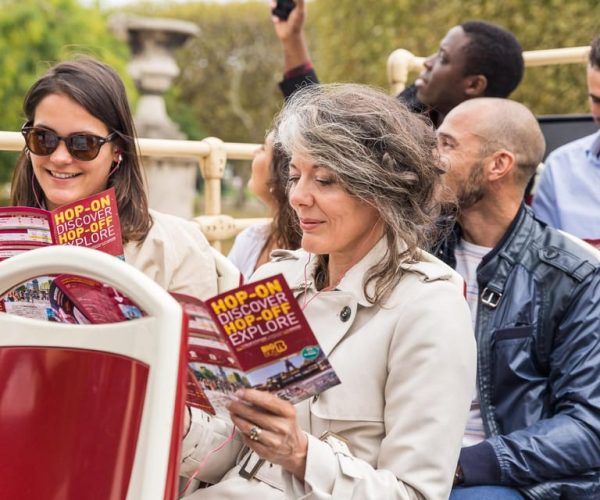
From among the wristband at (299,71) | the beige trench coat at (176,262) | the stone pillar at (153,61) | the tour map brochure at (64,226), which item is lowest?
the stone pillar at (153,61)

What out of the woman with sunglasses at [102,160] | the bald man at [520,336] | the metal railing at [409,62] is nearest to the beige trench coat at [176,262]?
the woman with sunglasses at [102,160]

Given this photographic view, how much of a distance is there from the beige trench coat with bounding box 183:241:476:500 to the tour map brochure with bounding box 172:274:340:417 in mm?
218

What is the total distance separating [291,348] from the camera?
5.31 ft

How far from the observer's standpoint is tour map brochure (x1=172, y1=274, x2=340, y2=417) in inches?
62.2

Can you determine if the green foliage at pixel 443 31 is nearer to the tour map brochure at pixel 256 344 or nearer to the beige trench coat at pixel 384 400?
the beige trench coat at pixel 384 400

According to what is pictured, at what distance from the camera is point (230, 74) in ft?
77.6

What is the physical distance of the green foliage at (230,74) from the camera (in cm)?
2333

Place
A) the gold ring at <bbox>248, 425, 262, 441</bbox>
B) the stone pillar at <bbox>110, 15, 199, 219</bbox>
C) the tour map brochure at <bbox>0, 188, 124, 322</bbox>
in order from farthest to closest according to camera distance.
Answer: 1. the stone pillar at <bbox>110, 15, 199, 219</bbox>
2. the tour map brochure at <bbox>0, 188, 124, 322</bbox>
3. the gold ring at <bbox>248, 425, 262, 441</bbox>

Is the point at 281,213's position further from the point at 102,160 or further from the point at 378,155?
the point at 378,155

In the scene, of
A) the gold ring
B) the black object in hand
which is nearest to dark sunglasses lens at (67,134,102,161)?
the gold ring

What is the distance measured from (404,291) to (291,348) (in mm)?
490

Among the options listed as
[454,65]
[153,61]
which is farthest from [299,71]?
[153,61]

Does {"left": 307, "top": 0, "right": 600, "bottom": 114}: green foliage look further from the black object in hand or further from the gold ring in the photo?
the gold ring

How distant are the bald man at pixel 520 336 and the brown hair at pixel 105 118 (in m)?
0.93
